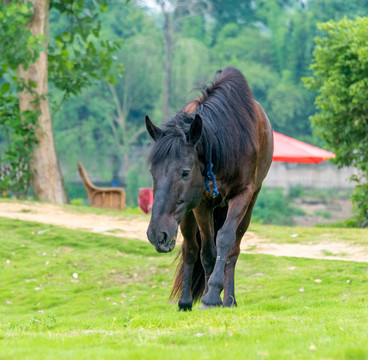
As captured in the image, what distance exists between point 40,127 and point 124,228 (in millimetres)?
5572

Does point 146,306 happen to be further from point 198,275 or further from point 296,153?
point 296,153

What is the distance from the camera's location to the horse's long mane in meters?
6.29

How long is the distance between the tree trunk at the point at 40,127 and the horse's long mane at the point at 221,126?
13044mm

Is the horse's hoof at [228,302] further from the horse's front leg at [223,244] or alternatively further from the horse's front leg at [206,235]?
the horse's front leg at [223,244]

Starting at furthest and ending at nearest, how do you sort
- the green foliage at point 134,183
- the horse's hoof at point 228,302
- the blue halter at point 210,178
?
the green foliage at point 134,183
the horse's hoof at point 228,302
the blue halter at point 210,178

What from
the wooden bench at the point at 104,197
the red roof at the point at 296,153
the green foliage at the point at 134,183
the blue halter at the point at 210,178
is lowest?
the green foliage at the point at 134,183

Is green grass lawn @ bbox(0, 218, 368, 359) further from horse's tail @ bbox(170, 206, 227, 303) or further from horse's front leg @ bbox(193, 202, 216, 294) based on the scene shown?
horse's front leg @ bbox(193, 202, 216, 294)

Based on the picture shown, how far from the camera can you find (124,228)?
15875 mm

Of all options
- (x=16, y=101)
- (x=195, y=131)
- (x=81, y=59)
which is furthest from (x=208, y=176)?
(x=81, y=59)

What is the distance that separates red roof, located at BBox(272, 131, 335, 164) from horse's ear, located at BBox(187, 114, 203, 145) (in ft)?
42.2

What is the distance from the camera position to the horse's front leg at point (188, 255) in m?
7.32

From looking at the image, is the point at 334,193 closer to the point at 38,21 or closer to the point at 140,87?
the point at 140,87

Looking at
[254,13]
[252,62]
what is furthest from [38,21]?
[254,13]

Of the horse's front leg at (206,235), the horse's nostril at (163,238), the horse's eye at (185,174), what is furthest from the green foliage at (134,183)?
the horse's nostril at (163,238)
